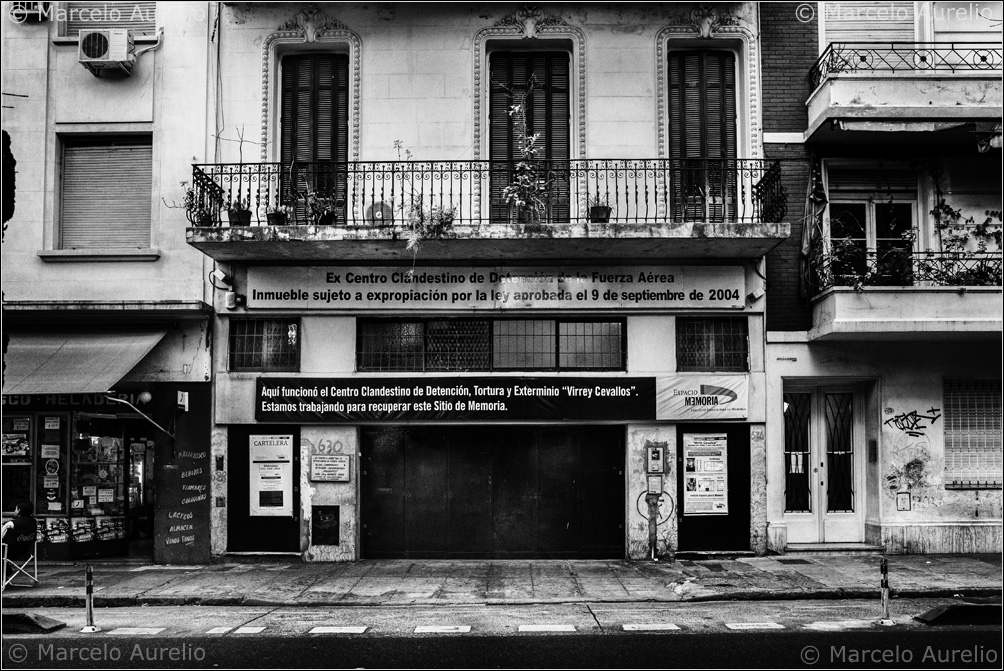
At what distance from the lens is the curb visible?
11.2m

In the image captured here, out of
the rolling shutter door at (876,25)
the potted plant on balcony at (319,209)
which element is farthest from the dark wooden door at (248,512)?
the rolling shutter door at (876,25)

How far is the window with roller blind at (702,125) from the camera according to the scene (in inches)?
584

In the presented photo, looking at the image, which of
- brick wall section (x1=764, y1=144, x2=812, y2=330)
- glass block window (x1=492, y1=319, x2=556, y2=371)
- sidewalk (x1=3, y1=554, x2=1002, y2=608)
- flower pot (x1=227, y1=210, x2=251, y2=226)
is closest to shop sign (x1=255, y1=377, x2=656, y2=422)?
glass block window (x1=492, y1=319, x2=556, y2=371)

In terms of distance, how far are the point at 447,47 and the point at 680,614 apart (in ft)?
32.8

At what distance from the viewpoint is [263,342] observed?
14789mm

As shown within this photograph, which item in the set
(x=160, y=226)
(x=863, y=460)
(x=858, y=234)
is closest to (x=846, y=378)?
(x=863, y=460)

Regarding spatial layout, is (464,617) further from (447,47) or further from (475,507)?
(447,47)

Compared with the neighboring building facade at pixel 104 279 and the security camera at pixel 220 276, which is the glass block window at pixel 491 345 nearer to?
the security camera at pixel 220 276

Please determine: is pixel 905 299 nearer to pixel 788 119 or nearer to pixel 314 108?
pixel 788 119

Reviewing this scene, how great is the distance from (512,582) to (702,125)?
27.5ft

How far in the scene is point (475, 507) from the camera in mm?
14531

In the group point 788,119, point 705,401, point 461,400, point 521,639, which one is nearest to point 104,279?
point 461,400

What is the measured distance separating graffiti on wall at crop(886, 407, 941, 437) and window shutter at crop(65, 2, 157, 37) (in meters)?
14.5

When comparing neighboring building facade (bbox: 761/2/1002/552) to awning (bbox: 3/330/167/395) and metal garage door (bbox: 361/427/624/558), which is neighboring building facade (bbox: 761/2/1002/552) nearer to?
metal garage door (bbox: 361/427/624/558)
